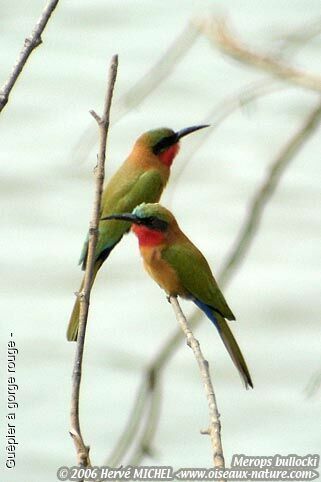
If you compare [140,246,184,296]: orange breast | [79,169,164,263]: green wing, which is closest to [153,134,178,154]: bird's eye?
[79,169,164,263]: green wing

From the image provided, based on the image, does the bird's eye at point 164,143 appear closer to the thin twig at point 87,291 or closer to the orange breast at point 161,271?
the orange breast at point 161,271

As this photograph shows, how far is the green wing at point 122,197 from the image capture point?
7.07 feet

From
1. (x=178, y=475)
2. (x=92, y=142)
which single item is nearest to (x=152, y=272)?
(x=92, y=142)

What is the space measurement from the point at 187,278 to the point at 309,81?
0.99 m

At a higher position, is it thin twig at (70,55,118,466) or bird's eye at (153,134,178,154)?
bird's eye at (153,134,178,154)

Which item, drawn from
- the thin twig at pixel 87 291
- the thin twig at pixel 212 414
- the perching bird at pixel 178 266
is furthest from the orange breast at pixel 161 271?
the thin twig at pixel 87 291

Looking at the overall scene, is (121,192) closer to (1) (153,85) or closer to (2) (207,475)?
(1) (153,85)

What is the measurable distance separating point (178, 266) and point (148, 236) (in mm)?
80

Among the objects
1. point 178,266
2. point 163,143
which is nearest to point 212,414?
point 178,266

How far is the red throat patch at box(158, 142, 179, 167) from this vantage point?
A: 2.45 metres

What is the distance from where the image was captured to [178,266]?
2.17 m

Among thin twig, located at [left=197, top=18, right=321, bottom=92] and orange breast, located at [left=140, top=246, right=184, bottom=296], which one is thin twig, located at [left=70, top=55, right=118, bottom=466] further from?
orange breast, located at [left=140, top=246, right=184, bottom=296]

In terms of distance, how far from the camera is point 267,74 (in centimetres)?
127

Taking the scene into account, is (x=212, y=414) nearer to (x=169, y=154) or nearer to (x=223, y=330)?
(x=223, y=330)
